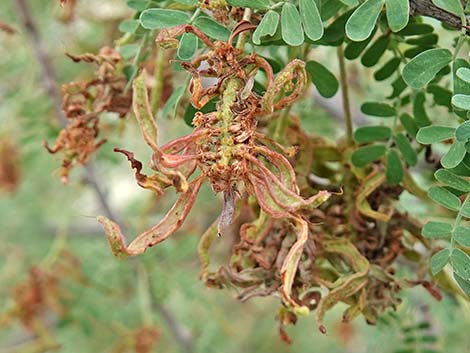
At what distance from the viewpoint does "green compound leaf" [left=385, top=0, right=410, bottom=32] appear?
0.66 meters

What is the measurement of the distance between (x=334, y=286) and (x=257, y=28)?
27cm

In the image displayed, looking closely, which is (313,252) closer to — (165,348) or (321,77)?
(321,77)

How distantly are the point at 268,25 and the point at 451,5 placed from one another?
15cm

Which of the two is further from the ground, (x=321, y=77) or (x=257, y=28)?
(x=257, y=28)

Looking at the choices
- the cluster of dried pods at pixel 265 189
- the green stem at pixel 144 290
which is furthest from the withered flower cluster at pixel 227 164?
the green stem at pixel 144 290

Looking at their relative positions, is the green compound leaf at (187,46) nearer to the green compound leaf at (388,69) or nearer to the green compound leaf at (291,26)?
the green compound leaf at (291,26)

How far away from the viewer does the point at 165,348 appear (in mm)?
2145

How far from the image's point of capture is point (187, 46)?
68 centimetres

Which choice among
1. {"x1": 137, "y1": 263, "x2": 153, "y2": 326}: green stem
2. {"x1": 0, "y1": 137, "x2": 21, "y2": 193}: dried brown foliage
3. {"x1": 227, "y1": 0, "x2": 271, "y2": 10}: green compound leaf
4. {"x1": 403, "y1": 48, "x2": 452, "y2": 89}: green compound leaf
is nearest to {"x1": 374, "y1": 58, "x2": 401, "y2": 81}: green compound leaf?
{"x1": 403, "y1": 48, "x2": 452, "y2": 89}: green compound leaf

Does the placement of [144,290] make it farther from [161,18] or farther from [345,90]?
[161,18]

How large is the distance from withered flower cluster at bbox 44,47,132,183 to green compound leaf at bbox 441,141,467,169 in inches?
13.5

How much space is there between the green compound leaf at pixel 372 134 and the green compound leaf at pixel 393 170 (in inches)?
1.2

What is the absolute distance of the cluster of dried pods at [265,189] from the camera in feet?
1.90

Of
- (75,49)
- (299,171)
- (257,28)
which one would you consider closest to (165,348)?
(75,49)
